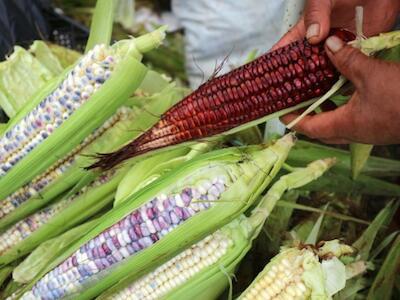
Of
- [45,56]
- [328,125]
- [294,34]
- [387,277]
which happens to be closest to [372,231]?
[387,277]

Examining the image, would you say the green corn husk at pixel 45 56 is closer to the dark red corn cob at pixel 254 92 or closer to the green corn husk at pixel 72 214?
the green corn husk at pixel 72 214

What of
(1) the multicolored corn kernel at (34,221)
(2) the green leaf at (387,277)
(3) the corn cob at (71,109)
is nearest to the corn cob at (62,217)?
(1) the multicolored corn kernel at (34,221)

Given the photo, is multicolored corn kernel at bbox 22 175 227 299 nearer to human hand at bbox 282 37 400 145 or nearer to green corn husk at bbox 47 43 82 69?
human hand at bbox 282 37 400 145

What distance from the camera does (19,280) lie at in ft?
4.26

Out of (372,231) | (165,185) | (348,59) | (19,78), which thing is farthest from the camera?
(19,78)

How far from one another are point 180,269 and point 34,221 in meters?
0.47

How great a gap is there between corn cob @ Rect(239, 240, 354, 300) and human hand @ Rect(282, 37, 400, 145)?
0.74 feet

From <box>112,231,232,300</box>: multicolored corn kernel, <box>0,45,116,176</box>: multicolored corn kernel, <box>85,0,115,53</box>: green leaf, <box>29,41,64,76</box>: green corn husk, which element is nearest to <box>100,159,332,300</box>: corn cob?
<box>112,231,232,300</box>: multicolored corn kernel

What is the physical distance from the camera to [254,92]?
1085 millimetres

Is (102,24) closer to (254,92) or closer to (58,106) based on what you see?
(58,106)

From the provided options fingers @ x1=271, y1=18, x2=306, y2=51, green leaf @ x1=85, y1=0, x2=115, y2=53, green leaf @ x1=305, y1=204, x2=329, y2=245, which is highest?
green leaf @ x1=85, y1=0, x2=115, y2=53

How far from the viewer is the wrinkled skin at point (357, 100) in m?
1.02

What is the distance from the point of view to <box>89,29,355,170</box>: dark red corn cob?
1074mm

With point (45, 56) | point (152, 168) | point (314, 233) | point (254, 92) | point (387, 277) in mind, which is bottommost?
point (387, 277)
